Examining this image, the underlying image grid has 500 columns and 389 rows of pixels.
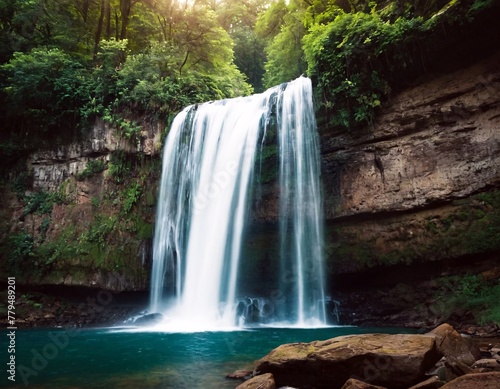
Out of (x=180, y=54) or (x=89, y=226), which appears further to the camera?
(x=180, y=54)

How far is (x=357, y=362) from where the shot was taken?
4.22 metres

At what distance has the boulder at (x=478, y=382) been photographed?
302 centimetres

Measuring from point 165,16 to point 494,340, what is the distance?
19847 mm

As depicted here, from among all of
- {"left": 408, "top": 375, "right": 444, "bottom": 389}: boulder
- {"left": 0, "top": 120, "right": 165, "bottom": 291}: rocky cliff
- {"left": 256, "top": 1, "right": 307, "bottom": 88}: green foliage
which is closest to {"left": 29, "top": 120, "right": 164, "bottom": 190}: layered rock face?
{"left": 0, "top": 120, "right": 165, "bottom": 291}: rocky cliff

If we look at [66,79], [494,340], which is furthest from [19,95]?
[494,340]

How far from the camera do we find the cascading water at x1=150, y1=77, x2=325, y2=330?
11.7 metres

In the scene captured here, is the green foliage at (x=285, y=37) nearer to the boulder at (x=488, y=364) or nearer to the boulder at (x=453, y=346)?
the boulder at (x=453, y=346)

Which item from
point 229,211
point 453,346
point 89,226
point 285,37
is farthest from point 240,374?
point 285,37

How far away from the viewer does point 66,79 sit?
15.2 metres

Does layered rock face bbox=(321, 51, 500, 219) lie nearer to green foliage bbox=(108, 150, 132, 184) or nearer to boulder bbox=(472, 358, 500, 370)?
boulder bbox=(472, 358, 500, 370)

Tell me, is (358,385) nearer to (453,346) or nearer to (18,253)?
(453,346)

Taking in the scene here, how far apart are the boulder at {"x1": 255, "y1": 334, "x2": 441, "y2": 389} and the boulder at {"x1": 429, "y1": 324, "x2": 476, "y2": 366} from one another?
0.96ft

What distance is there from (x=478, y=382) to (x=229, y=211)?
32.2 ft

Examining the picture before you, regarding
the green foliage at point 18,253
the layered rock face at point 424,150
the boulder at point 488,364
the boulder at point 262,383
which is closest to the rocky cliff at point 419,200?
the layered rock face at point 424,150
